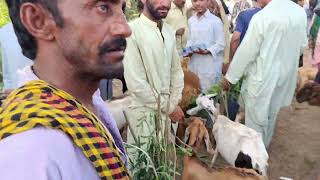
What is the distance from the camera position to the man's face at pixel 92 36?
3.41 feet

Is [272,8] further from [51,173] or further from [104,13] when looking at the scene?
[51,173]

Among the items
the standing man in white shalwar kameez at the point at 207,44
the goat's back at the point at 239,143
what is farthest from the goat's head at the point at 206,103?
the standing man in white shalwar kameez at the point at 207,44

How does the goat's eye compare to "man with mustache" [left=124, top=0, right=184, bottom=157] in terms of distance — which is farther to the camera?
"man with mustache" [left=124, top=0, right=184, bottom=157]

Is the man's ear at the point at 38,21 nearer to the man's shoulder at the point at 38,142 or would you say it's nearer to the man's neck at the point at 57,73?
the man's neck at the point at 57,73

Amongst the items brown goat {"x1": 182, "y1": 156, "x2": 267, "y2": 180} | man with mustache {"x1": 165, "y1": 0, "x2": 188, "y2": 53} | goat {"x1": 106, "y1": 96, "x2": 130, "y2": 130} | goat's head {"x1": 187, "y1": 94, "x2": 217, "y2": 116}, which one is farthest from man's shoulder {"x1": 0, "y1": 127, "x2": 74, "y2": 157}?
man with mustache {"x1": 165, "y1": 0, "x2": 188, "y2": 53}

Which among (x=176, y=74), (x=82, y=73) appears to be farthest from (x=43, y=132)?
(x=176, y=74)

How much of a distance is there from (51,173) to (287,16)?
3.37 metres

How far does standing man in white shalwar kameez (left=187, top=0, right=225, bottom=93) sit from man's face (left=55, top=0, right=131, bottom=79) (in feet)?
12.3

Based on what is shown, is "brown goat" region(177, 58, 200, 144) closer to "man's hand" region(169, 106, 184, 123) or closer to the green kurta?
"man's hand" region(169, 106, 184, 123)

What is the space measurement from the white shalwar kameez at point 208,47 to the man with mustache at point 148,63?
150cm

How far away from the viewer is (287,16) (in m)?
3.84

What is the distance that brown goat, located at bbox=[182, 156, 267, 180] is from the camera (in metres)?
2.69

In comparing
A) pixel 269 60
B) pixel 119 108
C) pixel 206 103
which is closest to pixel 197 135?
pixel 206 103

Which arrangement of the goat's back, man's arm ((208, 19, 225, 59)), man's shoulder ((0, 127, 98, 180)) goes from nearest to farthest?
man's shoulder ((0, 127, 98, 180)) < the goat's back < man's arm ((208, 19, 225, 59))
